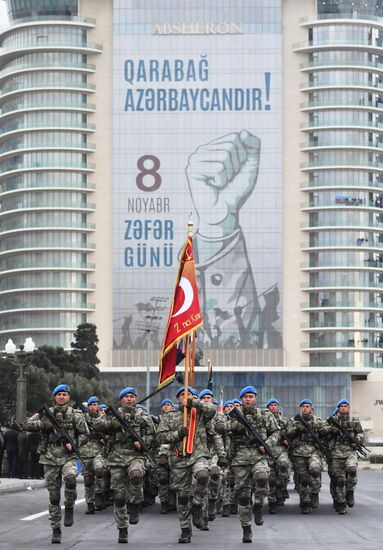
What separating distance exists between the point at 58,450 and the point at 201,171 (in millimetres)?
115112

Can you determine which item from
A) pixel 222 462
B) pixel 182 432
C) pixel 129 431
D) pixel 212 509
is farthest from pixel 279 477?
pixel 182 432

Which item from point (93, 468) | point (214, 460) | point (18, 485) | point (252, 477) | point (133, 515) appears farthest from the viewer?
point (18, 485)

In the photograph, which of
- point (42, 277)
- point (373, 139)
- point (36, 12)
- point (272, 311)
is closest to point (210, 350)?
point (272, 311)

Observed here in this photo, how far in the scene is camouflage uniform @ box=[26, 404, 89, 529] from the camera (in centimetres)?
2028

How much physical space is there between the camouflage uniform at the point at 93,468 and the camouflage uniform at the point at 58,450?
5.51 meters

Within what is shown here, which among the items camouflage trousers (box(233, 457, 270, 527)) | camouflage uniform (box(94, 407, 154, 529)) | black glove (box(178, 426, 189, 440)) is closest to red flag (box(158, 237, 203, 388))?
camouflage uniform (box(94, 407, 154, 529))

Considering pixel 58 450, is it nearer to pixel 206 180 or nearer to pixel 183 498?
pixel 183 498

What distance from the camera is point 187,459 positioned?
66.8 ft

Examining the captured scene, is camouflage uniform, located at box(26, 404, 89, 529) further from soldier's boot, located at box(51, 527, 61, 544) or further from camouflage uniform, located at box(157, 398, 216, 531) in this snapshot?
camouflage uniform, located at box(157, 398, 216, 531)

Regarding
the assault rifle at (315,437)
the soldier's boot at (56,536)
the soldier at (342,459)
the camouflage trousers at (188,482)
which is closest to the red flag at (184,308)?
the camouflage trousers at (188,482)

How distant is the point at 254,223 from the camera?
134000mm

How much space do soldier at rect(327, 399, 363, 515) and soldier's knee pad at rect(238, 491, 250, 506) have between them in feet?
21.0

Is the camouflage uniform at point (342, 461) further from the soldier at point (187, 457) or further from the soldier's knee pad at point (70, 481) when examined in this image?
the soldier's knee pad at point (70, 481)

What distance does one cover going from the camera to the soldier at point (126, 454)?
20.4 metres
